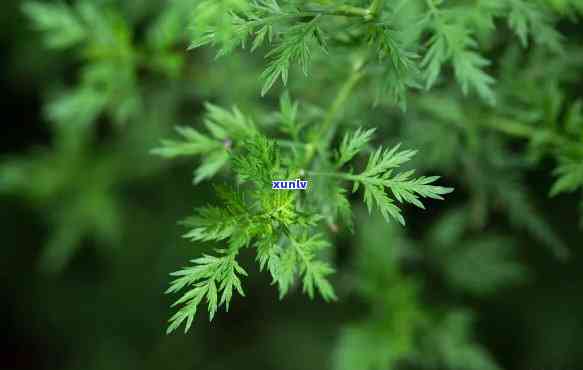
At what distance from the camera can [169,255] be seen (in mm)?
3959

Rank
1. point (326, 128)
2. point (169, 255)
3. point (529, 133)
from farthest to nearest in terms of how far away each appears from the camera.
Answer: point (169, 255)
point (529, 133)
point (326, 128)

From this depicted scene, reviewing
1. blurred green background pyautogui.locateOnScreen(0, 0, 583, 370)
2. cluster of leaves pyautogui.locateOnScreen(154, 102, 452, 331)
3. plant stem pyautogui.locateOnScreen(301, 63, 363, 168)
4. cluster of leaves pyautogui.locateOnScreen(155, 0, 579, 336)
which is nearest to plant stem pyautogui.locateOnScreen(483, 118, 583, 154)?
cluster of leaves pyautogui.locateOnScreen(155, 0, 579, 336)

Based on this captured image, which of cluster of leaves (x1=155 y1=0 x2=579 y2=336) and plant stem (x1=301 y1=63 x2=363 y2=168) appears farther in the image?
plant stem (x1=301 y1=63 x2=363 y2=168)

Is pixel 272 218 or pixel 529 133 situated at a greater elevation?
pixel 529 133

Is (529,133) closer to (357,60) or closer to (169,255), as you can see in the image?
(357,60)

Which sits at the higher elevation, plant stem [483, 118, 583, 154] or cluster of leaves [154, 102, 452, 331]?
plant stem [483, 118, 583, 154]

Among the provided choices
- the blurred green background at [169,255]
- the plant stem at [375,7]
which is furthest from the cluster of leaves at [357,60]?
the blurred green background at [169,255]

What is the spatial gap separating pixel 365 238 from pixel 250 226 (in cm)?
156

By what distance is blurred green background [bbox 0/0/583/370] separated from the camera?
301 cm

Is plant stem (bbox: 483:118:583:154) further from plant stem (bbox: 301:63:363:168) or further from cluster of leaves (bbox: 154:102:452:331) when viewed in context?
cluster of leaves (bbox: 154:102:452:331)

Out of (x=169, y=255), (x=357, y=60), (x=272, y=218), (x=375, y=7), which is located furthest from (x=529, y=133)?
(x=169, y=255)

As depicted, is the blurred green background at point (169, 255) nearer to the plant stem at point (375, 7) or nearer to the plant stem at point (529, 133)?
the plant stem at point (529, 133)

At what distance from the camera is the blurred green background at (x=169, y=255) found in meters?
3.01

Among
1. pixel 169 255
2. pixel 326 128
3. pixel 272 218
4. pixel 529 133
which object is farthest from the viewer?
pixel 169 255
